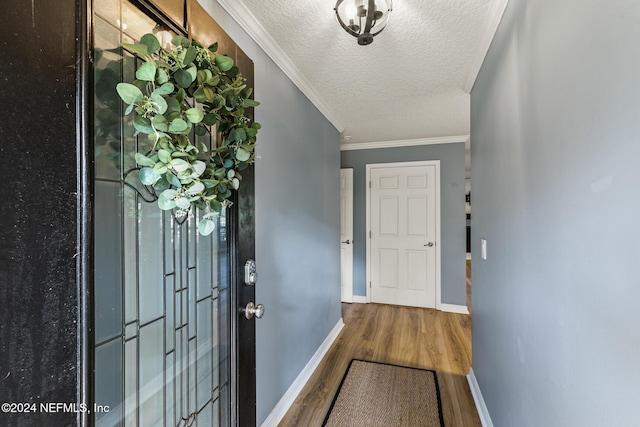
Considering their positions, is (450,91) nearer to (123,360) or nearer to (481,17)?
(481,17)

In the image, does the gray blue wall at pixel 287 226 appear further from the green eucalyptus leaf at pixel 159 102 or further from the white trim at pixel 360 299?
the white trim at pixel 360 299

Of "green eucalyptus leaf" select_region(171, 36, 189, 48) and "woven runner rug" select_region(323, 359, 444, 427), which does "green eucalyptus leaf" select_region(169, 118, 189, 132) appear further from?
"woven runner rug" select_region(323, 359, 444, 427)

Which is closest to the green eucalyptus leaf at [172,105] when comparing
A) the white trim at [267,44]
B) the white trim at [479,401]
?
the white trim at [267,44]

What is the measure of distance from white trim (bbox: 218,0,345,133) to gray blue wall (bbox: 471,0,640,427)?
122 centimetres

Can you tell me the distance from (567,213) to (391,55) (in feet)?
4.68

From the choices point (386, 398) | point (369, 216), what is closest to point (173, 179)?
point (386, 398)

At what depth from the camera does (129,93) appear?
58 cm

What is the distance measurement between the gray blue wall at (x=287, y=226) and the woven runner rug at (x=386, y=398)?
382 millimetres

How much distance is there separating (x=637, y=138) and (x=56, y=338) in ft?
3.83

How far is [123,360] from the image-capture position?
2.30ft

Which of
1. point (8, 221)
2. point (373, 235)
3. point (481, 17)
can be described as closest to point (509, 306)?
point (481, 17)

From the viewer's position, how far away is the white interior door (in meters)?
4.14

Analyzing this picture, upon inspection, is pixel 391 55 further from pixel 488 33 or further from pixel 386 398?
pixel 386 398

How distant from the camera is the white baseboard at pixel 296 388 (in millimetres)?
1703
